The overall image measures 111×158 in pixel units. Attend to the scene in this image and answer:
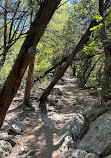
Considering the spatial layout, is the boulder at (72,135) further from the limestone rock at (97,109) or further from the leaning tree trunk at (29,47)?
the leaning tree trunk at (29,47)

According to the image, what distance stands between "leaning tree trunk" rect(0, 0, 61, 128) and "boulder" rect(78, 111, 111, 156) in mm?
2077

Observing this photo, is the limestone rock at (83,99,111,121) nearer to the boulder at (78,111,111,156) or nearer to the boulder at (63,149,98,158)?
the boulder at (78,111,111,156)

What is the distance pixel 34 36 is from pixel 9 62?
901 cm

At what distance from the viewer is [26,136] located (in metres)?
4.98

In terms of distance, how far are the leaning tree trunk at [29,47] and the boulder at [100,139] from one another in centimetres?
208

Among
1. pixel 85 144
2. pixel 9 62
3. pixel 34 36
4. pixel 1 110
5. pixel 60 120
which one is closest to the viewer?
pixel 34 36

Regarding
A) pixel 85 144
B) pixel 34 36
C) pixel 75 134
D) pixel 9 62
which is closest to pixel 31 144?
pixel 75 134

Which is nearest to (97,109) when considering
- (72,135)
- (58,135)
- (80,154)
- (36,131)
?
(72,135)

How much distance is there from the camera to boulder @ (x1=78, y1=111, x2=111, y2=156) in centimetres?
278

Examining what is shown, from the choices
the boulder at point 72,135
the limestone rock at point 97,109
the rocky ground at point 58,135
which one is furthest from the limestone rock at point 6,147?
the limestone rock at point 97,109

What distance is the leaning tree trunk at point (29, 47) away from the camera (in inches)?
105

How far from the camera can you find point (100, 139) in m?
3.04

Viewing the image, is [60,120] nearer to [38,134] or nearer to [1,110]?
[38,134]

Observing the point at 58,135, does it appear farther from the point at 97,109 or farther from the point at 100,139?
the point at 100,139
